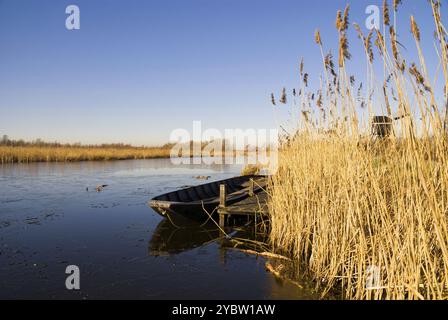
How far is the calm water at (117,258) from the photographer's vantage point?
157 inches

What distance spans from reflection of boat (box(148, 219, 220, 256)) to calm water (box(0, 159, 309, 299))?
0.7 inches

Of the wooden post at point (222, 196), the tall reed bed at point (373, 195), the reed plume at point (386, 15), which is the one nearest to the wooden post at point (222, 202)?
the wooden post at point (222, 196)

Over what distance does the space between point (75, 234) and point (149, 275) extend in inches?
114

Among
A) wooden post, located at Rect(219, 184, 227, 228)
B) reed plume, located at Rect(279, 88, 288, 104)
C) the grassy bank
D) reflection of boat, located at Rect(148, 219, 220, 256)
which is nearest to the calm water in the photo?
reflection of boat, located at Rect(148, 219, 220, 256)

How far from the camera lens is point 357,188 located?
3230 mm

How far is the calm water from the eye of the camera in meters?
3.99

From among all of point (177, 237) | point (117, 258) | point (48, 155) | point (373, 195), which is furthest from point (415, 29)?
point (48, 155)

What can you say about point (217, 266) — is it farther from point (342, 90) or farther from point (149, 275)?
point (342, 90)

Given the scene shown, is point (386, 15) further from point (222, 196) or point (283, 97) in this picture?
point (222, 196)

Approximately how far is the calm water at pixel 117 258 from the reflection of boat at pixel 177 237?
0.02m

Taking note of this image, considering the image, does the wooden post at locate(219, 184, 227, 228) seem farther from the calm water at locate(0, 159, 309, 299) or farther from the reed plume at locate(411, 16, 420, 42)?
the reed plume at locate(411, 16, 420, 42)

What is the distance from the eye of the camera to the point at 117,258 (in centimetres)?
519
